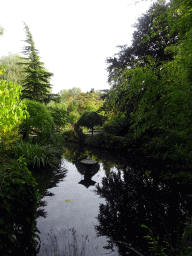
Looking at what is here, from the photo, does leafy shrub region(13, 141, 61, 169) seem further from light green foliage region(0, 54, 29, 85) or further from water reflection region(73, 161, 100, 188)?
light green foliage region(0, 54, 29, 85)

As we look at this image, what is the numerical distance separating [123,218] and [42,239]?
64.5 inches

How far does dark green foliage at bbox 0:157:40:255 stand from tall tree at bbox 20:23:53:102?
9.67m

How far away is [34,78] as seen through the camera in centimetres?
1095

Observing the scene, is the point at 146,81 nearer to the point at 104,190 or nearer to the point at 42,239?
the point at 104,190

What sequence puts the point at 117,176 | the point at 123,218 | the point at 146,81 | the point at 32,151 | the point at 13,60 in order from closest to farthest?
the point at 123,218 < the point at 146,81 < the point at 117,176 < the point at 32,151 < the point at 13,60

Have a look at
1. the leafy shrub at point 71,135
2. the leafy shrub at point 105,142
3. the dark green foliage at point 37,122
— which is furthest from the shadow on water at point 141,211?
the leafy shrub at point 71,135

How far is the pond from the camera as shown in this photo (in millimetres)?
2469

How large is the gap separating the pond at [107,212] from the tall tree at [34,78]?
24.3 ft

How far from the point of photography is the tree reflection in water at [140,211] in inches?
100

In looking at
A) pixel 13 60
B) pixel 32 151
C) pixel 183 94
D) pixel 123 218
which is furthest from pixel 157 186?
pixel 13 60

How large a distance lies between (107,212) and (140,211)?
0.77 m

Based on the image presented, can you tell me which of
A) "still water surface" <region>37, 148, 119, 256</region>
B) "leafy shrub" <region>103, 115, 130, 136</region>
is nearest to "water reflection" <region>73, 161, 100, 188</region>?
"still water surface" <region>37, 148, 119, 256</region>


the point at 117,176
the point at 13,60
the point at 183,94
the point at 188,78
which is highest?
the point at 13,60

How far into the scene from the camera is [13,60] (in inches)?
763
